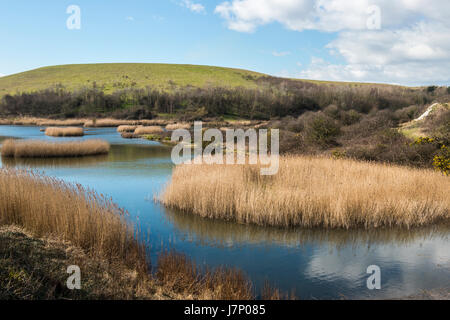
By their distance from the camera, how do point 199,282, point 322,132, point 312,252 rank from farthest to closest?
1. point 322,132
2. point 312,252
3. point 199,282

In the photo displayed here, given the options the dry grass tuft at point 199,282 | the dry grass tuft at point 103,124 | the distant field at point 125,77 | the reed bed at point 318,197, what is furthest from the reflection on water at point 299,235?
the distant field at point 125,77

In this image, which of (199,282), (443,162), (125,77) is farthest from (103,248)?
(125,77)

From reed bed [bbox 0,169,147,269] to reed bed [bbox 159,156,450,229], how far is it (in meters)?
3.69

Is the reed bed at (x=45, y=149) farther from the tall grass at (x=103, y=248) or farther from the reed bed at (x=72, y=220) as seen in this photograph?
the reed bed at (x=72, y=220)

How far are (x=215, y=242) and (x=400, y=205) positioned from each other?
5.61m

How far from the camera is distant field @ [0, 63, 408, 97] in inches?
4227

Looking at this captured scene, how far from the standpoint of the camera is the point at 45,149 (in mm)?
25578

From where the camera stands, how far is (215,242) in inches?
367

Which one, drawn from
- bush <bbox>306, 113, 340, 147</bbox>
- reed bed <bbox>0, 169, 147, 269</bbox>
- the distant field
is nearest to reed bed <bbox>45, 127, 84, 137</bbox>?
bush <bbox>306, 113, 340, 147</bbox>

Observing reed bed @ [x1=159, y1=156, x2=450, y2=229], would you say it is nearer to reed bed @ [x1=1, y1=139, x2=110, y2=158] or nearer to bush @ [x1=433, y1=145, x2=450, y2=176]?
bush @ [x1=433, y1=145, x2=450, y2=176]

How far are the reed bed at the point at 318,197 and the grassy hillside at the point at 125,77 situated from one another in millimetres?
92995

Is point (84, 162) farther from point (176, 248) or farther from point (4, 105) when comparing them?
point (4, 105)

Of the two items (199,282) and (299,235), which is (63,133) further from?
(199,282)

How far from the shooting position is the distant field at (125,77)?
10738 cm
